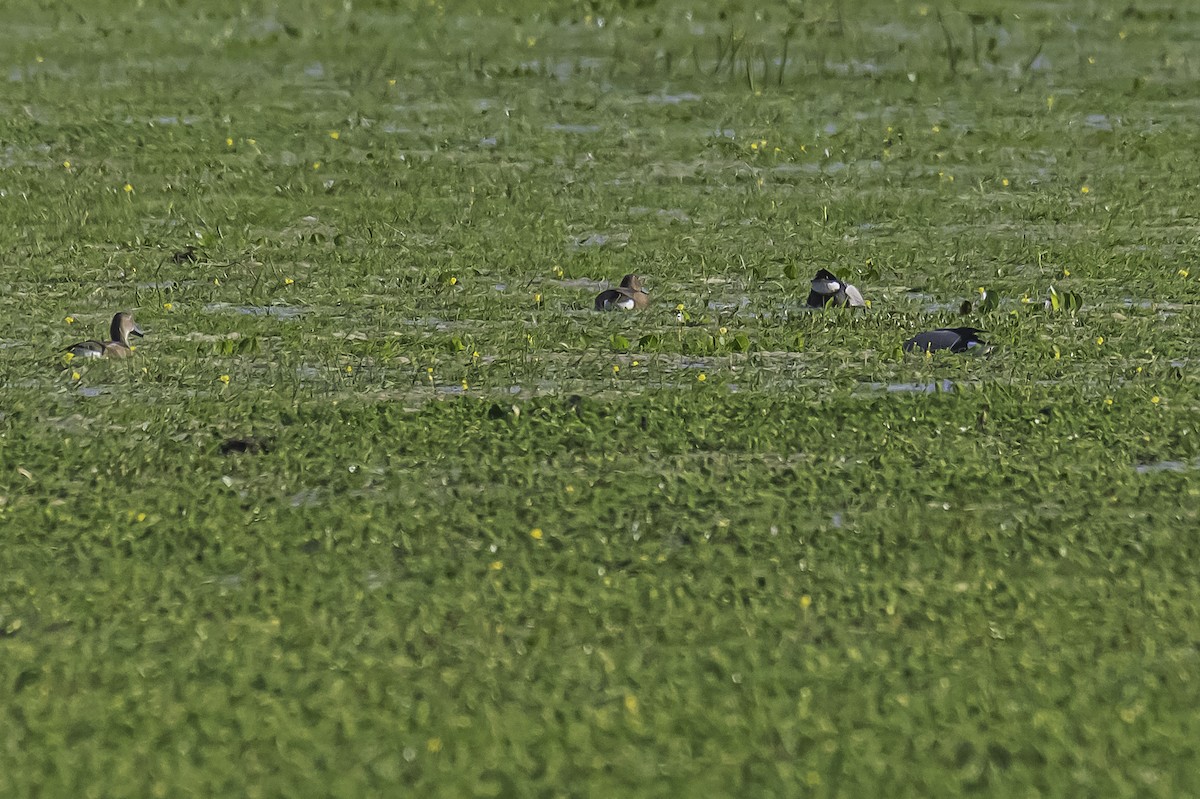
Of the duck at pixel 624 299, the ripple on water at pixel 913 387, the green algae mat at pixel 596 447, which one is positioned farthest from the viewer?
the duck at pixel 624 299

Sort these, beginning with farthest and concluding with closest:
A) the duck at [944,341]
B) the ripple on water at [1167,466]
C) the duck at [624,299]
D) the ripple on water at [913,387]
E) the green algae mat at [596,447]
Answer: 1. the duck at [624,299]
2. the duck at [944,341]
3. the ripple on water at [913,387]
4. the ripple on water at [1167,466]
5. the green algae mat at [596,447]

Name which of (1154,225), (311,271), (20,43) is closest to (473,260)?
(311,271)

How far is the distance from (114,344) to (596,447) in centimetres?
415

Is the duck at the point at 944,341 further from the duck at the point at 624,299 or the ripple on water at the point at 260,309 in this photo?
the ripple on water at the point at 260,309

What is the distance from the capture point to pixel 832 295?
14688 millimetres

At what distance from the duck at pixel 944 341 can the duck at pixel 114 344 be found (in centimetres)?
600

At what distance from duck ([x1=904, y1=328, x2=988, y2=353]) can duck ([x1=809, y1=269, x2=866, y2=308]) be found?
1.25 metres

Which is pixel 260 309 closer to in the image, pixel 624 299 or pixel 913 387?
pixel 624 299

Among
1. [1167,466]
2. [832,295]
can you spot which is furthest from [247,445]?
[1167,466]

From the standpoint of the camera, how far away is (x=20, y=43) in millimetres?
26297

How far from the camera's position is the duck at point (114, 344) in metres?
13.2

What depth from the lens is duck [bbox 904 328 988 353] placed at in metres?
13.4

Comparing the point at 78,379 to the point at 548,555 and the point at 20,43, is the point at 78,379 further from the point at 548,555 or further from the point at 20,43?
the point at 20,43

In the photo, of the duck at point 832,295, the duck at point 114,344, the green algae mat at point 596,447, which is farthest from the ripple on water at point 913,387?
the duck at point 114,344
